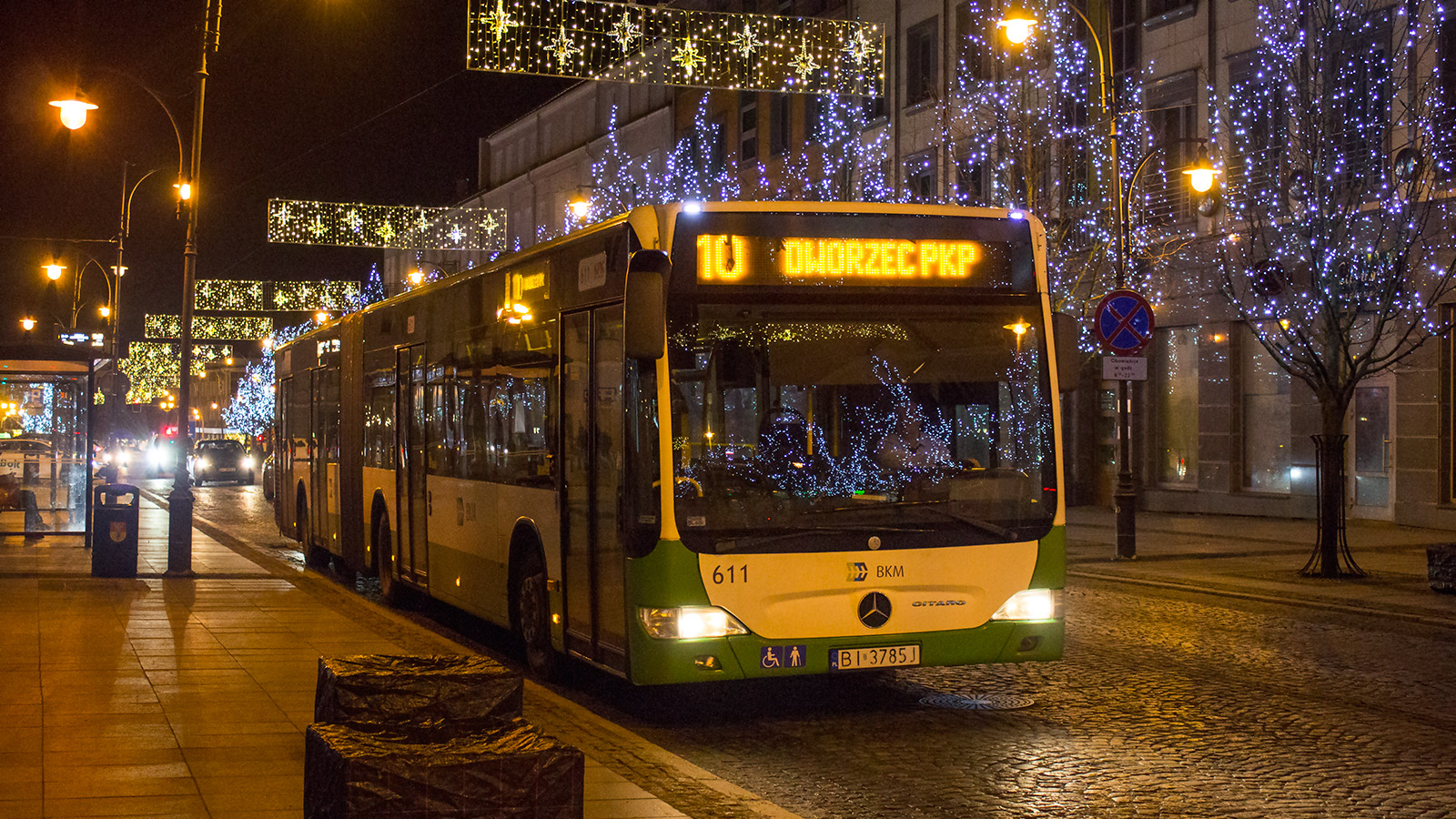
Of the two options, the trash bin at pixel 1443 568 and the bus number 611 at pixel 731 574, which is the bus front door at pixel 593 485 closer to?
the bus number 611 at pixel 731 574

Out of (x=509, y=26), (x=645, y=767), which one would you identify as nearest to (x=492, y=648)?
(x=645, y=767)

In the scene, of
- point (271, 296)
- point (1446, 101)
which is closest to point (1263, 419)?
point (1446, 101)

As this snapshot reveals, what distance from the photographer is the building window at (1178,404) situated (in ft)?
100.0

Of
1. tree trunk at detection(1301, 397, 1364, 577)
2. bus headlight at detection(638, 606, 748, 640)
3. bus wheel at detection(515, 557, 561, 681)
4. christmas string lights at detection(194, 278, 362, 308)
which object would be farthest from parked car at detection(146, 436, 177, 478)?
bus headlight at detection(638, 606, 748, 640)

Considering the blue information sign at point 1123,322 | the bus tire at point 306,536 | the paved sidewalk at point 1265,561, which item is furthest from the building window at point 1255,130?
the bus tire at point 306,536

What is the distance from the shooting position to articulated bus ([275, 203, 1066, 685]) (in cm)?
873

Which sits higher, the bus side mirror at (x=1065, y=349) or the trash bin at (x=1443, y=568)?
the bus side mirror at (x=1065, y=349)

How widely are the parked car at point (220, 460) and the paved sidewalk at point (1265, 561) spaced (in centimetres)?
3612

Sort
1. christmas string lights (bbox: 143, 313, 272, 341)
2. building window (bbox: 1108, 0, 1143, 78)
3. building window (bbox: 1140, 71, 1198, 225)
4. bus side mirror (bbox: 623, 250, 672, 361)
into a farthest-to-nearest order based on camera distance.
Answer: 1. christmas string lights (bbox: 143, 313, 272, 341)
2. building window (bbox: 1108, 0, 1143, 78)
3. building window (bbox: 1140, 71, 1198, 225)
4. bus side mirror (bbox: 623, 250, 672, 361)

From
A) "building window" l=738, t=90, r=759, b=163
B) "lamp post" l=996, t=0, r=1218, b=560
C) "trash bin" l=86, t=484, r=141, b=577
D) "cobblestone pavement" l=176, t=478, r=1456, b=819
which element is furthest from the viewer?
"building window" l=738, t=90, r=759, b=163

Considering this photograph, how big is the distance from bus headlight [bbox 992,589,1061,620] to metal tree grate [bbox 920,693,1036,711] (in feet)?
2.45

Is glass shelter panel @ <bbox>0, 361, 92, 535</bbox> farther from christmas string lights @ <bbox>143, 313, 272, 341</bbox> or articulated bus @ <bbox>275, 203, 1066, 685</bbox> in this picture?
christmas string lights @ <bbox>143, 313, 272, 341</bbox>

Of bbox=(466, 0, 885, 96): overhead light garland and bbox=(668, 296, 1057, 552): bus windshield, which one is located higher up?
bbox=(466, 0, 885, 96): overhead light garland

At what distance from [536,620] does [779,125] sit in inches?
1455
